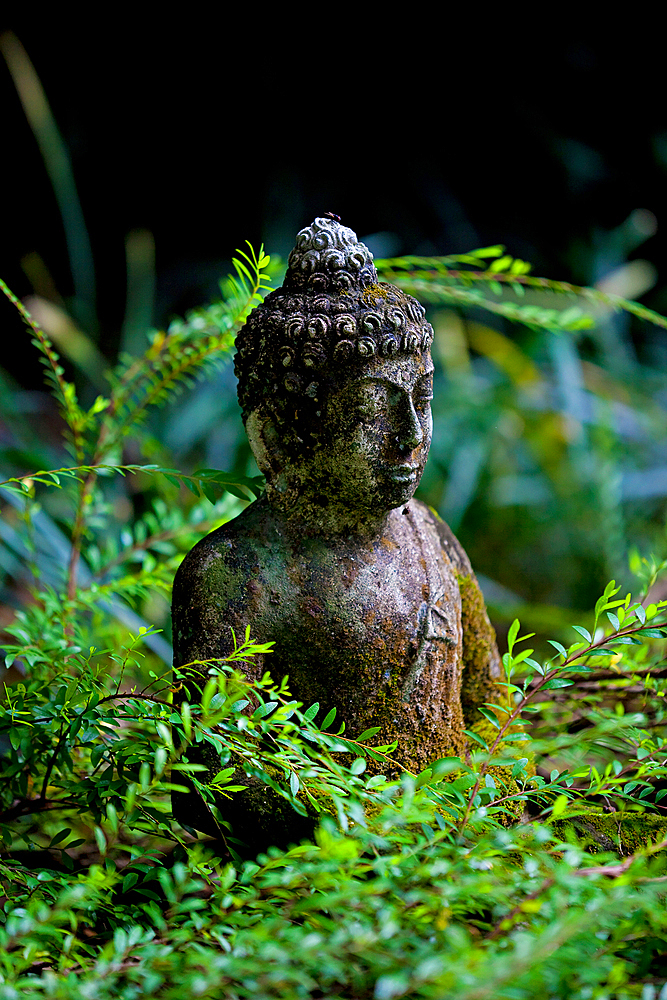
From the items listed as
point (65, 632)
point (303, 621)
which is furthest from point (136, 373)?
point (303, 621)

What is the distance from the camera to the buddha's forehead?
29.5 inches

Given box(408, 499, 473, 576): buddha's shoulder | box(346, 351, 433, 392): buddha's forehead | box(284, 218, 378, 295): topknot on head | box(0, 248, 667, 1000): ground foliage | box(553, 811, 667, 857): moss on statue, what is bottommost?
box(553, 811, 667, 857): moss on statue

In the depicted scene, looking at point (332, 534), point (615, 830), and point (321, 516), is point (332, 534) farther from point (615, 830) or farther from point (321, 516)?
point (615, 830)

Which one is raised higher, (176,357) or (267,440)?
(176,357)

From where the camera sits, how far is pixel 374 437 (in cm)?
76

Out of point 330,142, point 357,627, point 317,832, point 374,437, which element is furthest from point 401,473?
point 330,142

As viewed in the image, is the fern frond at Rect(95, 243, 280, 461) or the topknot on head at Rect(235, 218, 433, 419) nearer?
the topknot on head at Rect(235, 218, 433, 419)

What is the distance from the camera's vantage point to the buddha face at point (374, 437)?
75 cm

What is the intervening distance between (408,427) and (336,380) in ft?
0.26

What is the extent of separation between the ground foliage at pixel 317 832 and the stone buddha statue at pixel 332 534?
3cm

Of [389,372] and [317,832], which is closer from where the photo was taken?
[317,832]

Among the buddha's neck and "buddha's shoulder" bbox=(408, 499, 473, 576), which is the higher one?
the buddha's neck

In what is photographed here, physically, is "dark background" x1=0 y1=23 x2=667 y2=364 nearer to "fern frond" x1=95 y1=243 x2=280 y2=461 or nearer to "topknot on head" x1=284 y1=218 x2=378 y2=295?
"fern frond" x1=95 y1=243 x2=280 y2=461

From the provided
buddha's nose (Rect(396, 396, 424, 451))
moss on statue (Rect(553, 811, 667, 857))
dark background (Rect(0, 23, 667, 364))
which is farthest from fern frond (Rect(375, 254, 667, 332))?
dark background (Rect(0, 23, 667, 364))
